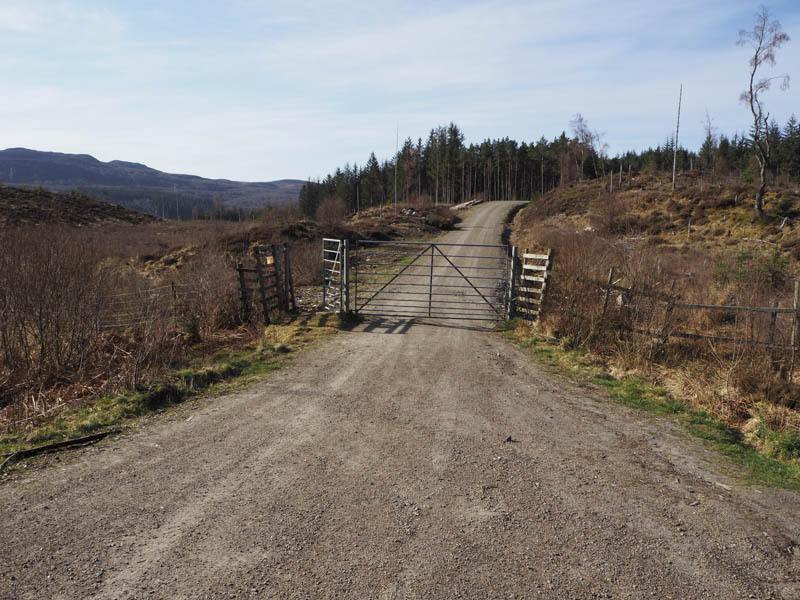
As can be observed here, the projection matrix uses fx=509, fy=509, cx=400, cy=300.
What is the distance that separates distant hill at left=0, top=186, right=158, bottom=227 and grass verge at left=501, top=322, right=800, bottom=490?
157ft

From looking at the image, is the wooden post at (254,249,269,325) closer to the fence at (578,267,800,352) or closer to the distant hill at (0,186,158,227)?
the fence at (578,267,800,352)

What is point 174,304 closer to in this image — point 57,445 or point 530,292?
point 57,445

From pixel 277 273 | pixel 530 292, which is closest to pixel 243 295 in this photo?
pixel 277 273

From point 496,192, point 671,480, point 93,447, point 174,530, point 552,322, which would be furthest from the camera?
point 496,192

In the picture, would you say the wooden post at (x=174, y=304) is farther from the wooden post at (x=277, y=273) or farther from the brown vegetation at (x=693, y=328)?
the brown vegetation at (x=693, y=328)

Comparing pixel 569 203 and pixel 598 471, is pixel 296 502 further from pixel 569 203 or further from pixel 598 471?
pixel 569 203

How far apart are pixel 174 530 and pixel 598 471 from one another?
441cm

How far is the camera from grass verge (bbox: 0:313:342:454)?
6801 millimetres

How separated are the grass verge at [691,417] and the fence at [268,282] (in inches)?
274

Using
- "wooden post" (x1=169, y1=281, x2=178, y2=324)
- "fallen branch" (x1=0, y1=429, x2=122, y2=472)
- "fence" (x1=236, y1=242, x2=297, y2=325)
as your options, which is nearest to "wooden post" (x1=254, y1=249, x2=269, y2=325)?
"fence" (x1=236, y1=242, x2=297, y2=325)

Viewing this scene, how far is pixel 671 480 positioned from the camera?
18.2 feet

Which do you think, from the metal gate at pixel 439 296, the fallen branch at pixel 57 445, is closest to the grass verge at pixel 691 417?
the metal gate at pixel 439 296

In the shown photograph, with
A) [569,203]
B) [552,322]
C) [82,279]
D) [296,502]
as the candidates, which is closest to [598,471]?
[296,502]

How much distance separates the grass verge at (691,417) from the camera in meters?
5.89
